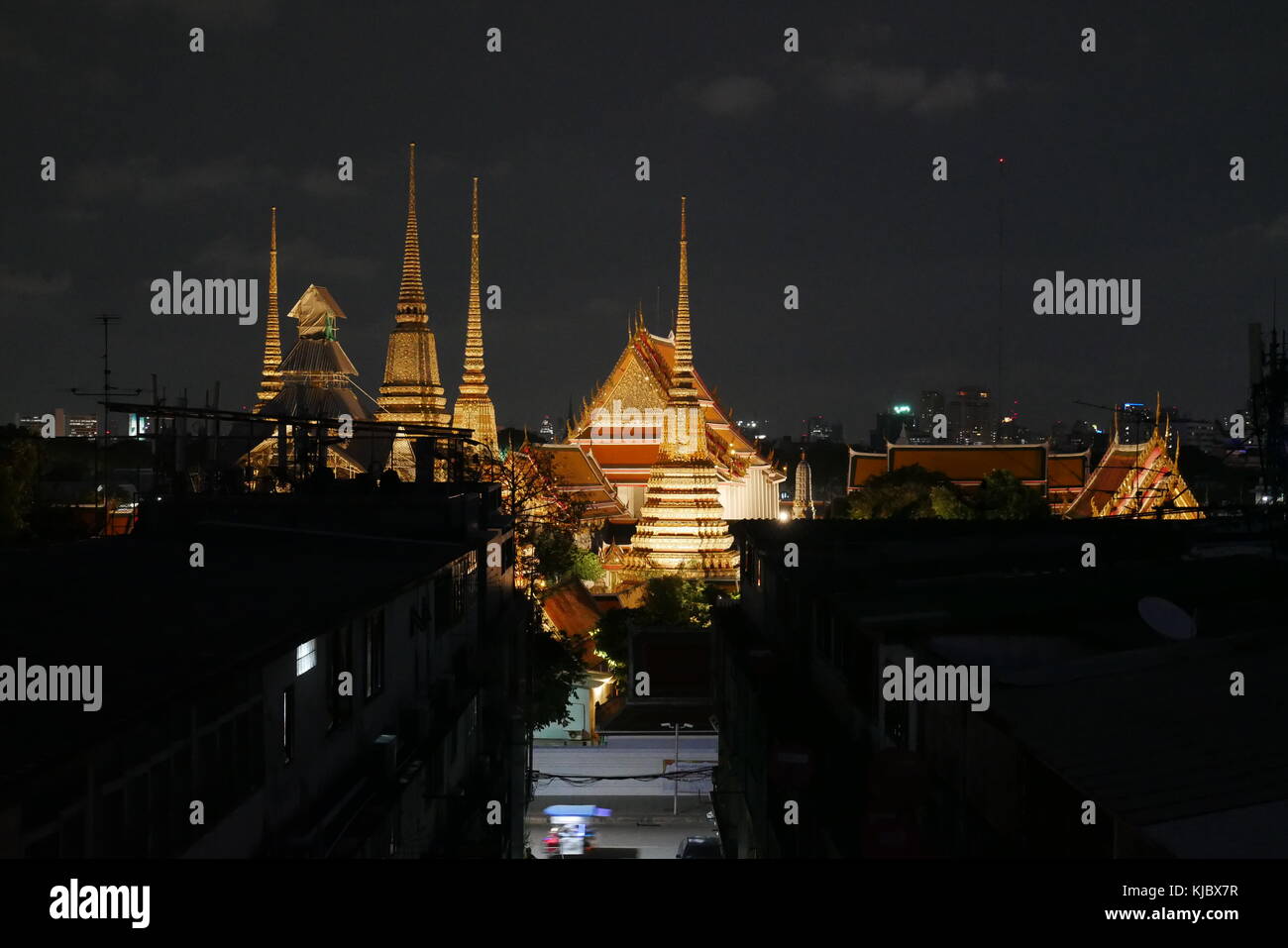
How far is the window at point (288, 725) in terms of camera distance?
11.0 meters

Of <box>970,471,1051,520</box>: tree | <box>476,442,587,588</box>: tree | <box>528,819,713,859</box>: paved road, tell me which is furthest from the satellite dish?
<box>970,471,1051,520</box>: tree

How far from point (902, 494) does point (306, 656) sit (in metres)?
49.0

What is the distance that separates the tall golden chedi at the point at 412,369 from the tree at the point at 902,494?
2226cm

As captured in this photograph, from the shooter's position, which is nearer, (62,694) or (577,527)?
(62,694)

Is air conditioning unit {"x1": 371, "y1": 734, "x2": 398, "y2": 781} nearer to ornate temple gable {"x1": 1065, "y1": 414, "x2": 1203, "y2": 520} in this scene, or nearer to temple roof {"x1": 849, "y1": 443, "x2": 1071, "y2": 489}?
ornate temple gable {"x1": 1065, "y1": 414, "x2": 1203, "y2": 520}

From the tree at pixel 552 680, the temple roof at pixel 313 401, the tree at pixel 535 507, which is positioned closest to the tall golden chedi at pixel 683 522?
the tree at pixel 535 507

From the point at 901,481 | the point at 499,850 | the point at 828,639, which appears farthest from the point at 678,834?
the point at 901,481

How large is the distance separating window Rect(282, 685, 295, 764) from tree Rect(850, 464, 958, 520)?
43.7 meters

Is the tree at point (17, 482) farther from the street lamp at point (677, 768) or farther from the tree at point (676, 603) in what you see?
the tree at point (676, 603)

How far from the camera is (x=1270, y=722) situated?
347 inches

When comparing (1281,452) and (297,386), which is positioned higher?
(297,386)

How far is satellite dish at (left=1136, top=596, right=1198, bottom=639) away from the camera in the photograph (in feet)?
39.3
